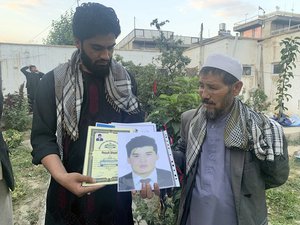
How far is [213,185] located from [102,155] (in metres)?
0.73

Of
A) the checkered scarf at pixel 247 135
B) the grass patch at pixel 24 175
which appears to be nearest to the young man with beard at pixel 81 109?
the checkered scarf at pixel 247 135

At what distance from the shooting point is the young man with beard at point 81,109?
1.54 m

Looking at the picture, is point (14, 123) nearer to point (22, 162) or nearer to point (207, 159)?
point (22, 162)

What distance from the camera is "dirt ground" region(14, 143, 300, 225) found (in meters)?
3.60

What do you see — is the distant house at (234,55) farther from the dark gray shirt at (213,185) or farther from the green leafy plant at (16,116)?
the dark gray shirt at (213,185)

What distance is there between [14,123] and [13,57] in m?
7.48

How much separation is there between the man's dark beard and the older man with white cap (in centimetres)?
60

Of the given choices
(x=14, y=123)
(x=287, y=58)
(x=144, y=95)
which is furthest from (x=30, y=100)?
(x=287, y=58)

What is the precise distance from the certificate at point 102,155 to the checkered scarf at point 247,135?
0.51 metres

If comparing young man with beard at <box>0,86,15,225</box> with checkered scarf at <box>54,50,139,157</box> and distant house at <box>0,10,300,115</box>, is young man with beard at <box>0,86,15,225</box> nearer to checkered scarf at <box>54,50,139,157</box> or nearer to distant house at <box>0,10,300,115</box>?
checkered scarf at <box>54,50,139,157</box>

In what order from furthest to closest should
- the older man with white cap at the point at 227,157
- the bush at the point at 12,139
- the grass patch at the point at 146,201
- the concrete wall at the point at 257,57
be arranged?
1. the concrete wall at the point at 257,57
2. the bush at the point at 12,139
3. the grass patch at the point at 146,201
4. the older man with white cap at the point at 227,157

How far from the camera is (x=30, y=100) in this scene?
426 inches

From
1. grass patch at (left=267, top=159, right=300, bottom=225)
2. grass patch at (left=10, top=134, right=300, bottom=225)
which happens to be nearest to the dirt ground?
grass patch at (left=10, top=134, right=300, bottom=225)

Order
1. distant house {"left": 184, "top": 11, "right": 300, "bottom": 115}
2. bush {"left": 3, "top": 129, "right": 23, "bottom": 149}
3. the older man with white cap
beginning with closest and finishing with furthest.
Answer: the older man with white cap
bush {"left": 3, "top": 129, "right": 23, "bottom": 149}
distant house {"left": 184, "top": 11, "right": 300, "bottom": 115}
